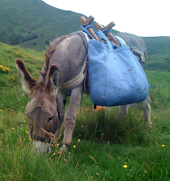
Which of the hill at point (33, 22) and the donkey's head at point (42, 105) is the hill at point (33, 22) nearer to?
the hill at point (33, 22)

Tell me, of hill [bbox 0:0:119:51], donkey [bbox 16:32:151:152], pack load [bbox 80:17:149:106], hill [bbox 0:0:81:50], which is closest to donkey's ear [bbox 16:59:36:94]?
donkey [bbox 16:32:151:152]

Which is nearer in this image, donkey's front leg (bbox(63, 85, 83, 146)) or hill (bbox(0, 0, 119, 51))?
donkey's front leg (bbox(63, 85, 83, 146))

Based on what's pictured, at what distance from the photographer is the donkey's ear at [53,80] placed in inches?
94.5

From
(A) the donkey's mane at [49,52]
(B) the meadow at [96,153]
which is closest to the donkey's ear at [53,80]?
(A) the donkey's mane at [49,52]

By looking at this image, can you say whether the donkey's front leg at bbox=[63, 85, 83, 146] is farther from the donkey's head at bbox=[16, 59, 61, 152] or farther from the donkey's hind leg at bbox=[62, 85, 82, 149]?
the donkey's head at bbox=[16, 59, 61, 152]

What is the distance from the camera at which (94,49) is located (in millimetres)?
3172

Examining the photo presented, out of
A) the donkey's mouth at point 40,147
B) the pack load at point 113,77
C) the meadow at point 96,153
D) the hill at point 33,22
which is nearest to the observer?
the meadow at point 96,153

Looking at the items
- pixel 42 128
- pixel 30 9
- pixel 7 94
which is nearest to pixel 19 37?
pixel 30 9

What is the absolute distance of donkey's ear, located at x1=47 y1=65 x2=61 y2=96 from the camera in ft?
7.88

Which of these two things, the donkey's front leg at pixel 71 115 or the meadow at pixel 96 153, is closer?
the meadow at pixel 96 153

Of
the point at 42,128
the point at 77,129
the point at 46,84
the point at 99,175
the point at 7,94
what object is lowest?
→ the point at 7,94

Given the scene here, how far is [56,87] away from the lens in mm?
2580

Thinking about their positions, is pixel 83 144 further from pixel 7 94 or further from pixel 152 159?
pixel 7 94

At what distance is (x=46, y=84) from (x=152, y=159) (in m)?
1.67
